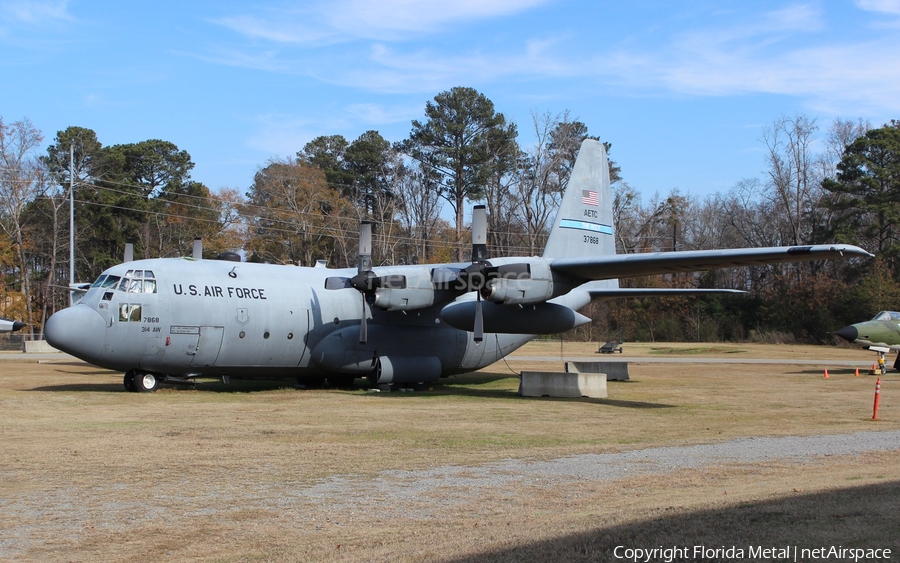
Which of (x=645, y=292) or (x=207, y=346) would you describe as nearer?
(x=207, y=346)

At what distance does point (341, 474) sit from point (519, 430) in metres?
4.99

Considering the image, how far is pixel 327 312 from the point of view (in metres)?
21.9

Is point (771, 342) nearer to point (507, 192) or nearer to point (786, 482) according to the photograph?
point (507, 192)

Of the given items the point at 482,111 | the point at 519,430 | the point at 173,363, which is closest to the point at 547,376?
the point at 519,430

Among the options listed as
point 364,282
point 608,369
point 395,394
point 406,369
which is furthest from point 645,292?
point 364,282

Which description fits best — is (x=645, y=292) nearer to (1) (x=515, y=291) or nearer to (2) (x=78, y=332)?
(1) (x=515, y=291)

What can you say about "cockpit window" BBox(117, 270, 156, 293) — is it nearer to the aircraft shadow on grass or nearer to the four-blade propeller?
the aircraft shadow on grass

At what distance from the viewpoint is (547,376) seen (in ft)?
70.0

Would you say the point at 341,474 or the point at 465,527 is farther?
the point at 341,474

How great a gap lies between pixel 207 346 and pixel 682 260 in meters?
11.1

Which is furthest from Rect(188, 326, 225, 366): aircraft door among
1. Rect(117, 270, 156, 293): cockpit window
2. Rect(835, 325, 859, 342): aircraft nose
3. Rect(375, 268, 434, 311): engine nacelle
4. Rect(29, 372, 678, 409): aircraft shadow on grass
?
Rect(835, 325, 859, 342): aircraft nose

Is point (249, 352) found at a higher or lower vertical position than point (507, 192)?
lower

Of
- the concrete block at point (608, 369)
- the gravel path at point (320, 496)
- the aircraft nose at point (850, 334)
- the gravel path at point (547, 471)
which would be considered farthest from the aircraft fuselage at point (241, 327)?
the aircraft nose at point (850, 334)

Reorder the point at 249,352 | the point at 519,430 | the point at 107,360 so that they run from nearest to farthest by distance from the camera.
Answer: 1. the point at 519,430
2. the point at 107,360
3. the point at 249,352
